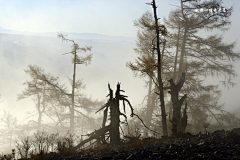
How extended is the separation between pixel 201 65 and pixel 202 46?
1.54 m

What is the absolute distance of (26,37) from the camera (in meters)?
198

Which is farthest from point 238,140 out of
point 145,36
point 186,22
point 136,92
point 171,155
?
point 136,92

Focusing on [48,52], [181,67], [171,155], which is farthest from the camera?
[48,52]

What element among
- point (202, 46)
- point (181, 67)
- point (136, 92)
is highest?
point (136, 92)

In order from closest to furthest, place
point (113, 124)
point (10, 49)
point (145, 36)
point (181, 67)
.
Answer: point (113, 124), point (181, 67), point (145, 36), point (10, 49)

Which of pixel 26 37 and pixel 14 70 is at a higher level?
pixel 26 37

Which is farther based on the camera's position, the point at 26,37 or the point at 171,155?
the point at 26,37

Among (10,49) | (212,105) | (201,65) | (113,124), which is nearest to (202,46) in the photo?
(201,65)

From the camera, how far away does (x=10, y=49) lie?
139875mm

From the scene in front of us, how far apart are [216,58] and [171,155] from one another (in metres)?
14.9

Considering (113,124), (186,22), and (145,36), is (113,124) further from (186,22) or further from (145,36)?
(145,36)

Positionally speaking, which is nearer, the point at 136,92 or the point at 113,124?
the point at 113,124

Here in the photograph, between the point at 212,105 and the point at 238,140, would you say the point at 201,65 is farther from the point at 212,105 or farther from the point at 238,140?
the point at 238,140

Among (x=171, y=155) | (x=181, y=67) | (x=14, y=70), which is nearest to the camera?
(x=171, y=155)
